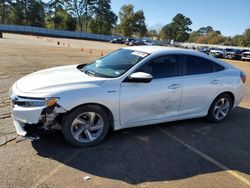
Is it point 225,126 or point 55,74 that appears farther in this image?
point 225,126

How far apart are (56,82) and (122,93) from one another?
3.57 feet

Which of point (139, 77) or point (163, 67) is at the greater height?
point (163, 67)

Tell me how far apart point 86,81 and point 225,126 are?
132 inches

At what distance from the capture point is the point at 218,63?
6488 millimetres

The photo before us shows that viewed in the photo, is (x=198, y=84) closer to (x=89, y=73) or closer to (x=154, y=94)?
(x=154, y=94)

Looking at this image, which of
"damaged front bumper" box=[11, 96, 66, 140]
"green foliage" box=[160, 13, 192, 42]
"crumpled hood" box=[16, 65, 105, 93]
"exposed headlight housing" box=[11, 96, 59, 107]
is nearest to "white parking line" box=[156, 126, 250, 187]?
"crumpled hood" box=[16, 65, 105, 93]

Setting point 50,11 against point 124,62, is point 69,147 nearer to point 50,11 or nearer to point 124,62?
point 124,62

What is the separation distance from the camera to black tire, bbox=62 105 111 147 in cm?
459

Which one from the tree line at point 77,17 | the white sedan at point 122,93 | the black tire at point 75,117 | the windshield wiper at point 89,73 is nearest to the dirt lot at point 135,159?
the black tire at point 75,117

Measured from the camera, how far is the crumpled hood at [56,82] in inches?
179

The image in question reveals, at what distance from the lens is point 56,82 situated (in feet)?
15.5

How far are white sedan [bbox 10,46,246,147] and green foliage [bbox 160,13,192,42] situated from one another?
113 meters

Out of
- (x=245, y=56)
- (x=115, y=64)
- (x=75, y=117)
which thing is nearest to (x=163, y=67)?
(x=115, y=64)

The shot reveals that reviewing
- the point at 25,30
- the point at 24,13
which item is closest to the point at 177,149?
the point at 25,30
